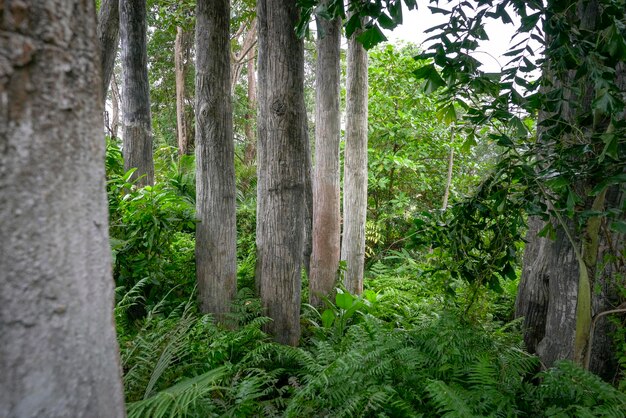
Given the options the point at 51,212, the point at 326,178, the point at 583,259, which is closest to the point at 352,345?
the point at 583,259

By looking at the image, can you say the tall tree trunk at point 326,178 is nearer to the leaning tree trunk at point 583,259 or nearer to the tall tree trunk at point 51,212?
the leaning tree trunk at point 583,259

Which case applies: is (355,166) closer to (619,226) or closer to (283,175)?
(283,175)

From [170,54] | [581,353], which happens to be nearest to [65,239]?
[581,353]

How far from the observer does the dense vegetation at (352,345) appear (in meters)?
2.33

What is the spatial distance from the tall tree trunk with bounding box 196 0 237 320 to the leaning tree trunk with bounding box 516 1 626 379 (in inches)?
102

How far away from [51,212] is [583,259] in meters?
2.47

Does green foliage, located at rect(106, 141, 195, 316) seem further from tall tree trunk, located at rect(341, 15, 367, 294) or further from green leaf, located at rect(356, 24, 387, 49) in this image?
green leaf, located at rect(356, 24, 387, 49)

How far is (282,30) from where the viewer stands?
3658 mm

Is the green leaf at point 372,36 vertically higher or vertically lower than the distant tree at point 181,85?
lower

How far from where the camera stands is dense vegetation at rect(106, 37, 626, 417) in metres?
2.33

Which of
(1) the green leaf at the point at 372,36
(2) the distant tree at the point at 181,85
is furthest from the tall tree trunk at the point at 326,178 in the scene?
(2) the distant tree at the point at 181,85

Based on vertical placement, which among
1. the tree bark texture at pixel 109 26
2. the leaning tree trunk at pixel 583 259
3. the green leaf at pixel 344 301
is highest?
the tree bark texture at pixel 109 26

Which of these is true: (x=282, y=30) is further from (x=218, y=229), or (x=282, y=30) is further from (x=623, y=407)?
(x=623, y=407)

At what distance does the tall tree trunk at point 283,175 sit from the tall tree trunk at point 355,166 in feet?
6.21
